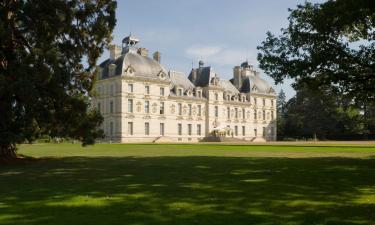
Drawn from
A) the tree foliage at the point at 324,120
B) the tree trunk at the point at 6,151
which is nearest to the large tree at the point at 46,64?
the tree trunk at the point at 6,151

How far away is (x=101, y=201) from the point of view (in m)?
7.82

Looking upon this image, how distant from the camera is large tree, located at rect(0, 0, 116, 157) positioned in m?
15.5

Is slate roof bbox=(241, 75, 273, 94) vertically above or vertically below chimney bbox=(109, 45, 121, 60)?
below

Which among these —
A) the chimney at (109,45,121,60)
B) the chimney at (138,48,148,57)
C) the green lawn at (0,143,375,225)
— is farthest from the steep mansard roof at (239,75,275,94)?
the green lawn at (0,143,375,225)

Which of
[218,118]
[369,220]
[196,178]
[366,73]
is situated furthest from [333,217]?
[218,118]

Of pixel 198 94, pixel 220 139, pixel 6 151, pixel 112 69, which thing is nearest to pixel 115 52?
pixel 112 69

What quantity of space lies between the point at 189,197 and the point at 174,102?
5708 cm

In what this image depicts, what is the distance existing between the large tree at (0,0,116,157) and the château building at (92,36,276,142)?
109ft

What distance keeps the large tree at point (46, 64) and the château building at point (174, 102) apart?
3315 cm

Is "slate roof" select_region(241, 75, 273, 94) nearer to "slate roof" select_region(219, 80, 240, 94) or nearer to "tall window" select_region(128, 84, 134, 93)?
"slate roof" select_region(219, 80, 240, 94)

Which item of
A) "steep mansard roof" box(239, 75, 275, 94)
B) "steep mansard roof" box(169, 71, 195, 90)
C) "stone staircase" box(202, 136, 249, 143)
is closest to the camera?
"stone staircase" box(202, 136, 249, 143)

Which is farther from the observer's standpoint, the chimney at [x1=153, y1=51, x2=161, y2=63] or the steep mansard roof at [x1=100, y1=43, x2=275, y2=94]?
the chimney at [x1=153, y1=51, x2=161, y2=63]

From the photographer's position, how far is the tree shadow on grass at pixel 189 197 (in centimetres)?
648

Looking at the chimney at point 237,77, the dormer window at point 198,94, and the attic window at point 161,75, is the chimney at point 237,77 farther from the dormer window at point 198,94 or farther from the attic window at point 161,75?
the attic window at point 161,75
